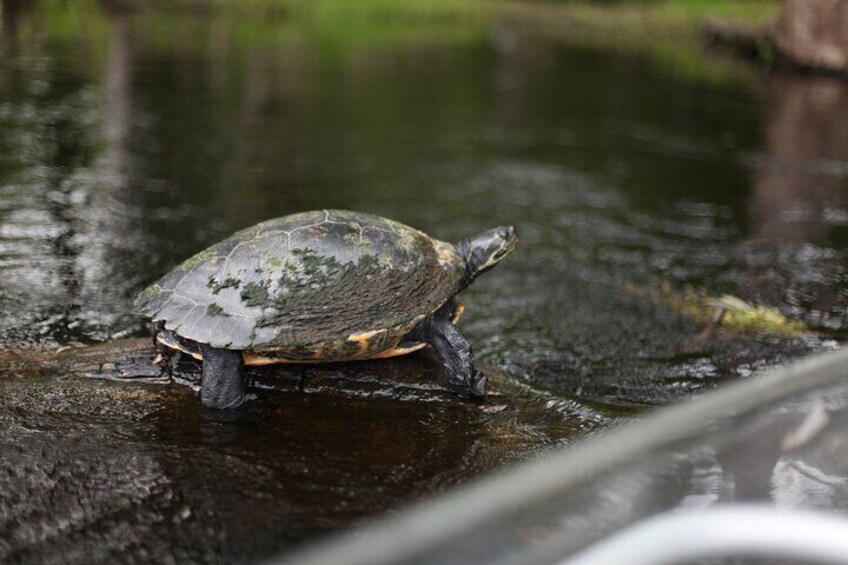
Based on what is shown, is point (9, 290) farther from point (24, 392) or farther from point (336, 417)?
point (336, 417)

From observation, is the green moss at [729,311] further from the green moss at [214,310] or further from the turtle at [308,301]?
the green moss at [214,310]

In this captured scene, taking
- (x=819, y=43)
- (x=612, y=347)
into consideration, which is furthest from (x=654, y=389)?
(x=819, y=43)

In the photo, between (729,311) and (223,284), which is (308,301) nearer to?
(223,284)

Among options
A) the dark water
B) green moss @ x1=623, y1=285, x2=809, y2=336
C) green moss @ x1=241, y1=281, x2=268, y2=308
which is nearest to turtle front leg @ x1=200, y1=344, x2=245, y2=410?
the dark water

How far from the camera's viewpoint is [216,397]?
152 inches

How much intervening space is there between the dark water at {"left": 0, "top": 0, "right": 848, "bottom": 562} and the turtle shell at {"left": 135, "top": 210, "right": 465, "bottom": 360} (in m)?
0.38

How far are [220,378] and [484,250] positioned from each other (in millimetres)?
1825

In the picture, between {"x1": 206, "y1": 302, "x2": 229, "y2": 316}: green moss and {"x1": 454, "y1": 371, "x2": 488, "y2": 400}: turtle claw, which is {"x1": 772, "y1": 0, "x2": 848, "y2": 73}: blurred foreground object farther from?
{"x1": 206, "y1": 302, "x2": 229, "y2": 316}: green moss

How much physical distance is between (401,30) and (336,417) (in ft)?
97.7

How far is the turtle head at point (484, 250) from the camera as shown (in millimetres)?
4836

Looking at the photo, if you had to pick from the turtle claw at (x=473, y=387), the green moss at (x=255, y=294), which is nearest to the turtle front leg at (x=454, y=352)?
the turtle claw at (x=473, y=387)

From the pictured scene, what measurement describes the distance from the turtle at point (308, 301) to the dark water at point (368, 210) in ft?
0.81

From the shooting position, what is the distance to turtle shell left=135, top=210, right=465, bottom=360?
388 cm

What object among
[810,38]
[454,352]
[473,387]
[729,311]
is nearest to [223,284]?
[454,352]
